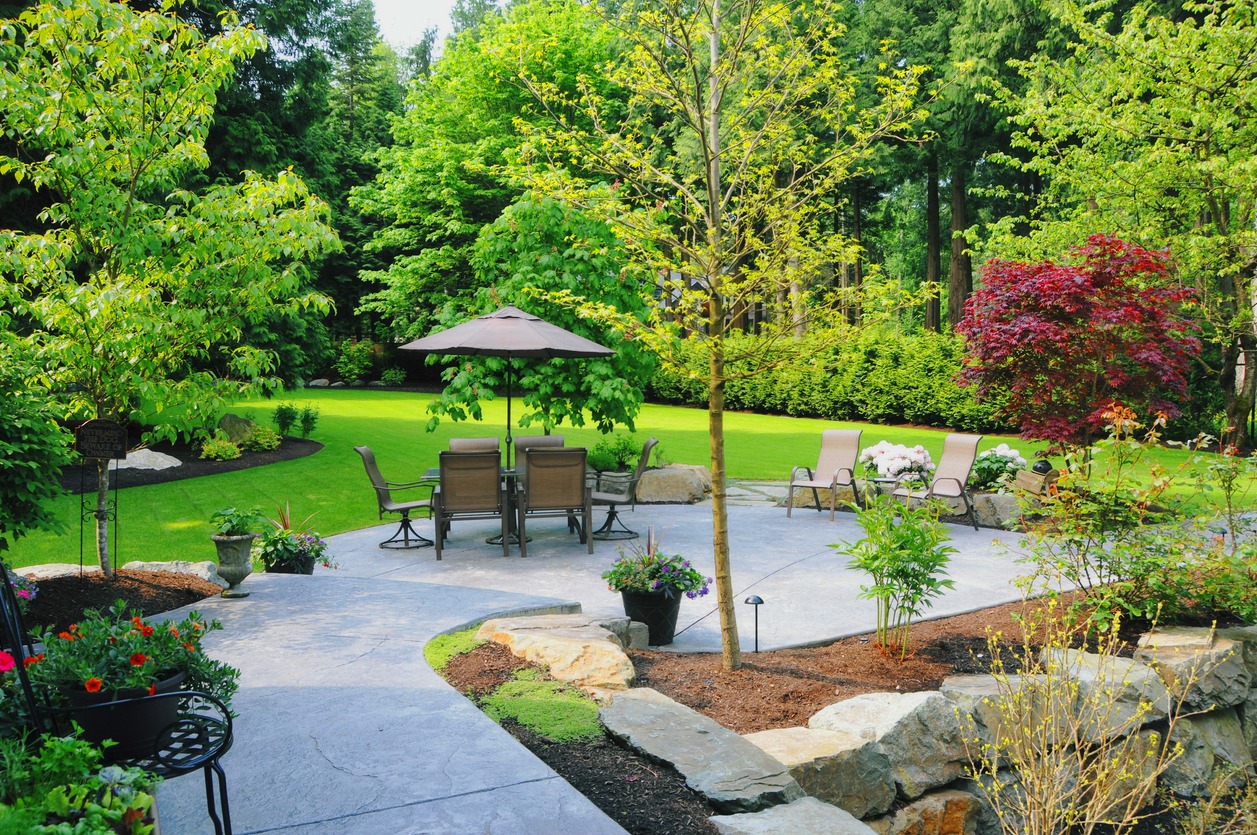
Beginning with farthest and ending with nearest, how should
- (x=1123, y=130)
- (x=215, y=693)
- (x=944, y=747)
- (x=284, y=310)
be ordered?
(x=1123, y=130), (x=284, y=310), (x=944, y=747), (x=215, y=693)

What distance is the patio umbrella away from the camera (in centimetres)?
822

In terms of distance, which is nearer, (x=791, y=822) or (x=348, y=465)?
(x=791, y=822)

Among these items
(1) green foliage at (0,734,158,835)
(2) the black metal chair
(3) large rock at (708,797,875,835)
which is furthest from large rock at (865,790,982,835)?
(1) green foliage at (0,734,158,835)

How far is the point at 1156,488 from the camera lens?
5.37 meters

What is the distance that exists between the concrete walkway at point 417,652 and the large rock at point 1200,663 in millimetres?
1449

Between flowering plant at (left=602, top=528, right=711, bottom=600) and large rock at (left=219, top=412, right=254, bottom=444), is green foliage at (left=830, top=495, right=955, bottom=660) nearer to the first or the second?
flowering plant at (left=602, top=528, right=711, bottom=600)

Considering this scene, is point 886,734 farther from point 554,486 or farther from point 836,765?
point 554,486

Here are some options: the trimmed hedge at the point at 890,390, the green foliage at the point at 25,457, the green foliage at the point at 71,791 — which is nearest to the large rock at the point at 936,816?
the green foliage at the point at 71,791

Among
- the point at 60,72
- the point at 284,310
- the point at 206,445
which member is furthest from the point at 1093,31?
the point at 206,445

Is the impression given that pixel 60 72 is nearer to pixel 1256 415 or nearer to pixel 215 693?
pixel 215 693

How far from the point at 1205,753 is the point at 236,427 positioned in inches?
553

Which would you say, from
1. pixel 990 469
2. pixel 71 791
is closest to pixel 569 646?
pixel 71 791

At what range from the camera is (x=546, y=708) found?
389 centimetres

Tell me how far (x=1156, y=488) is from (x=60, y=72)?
720cm
